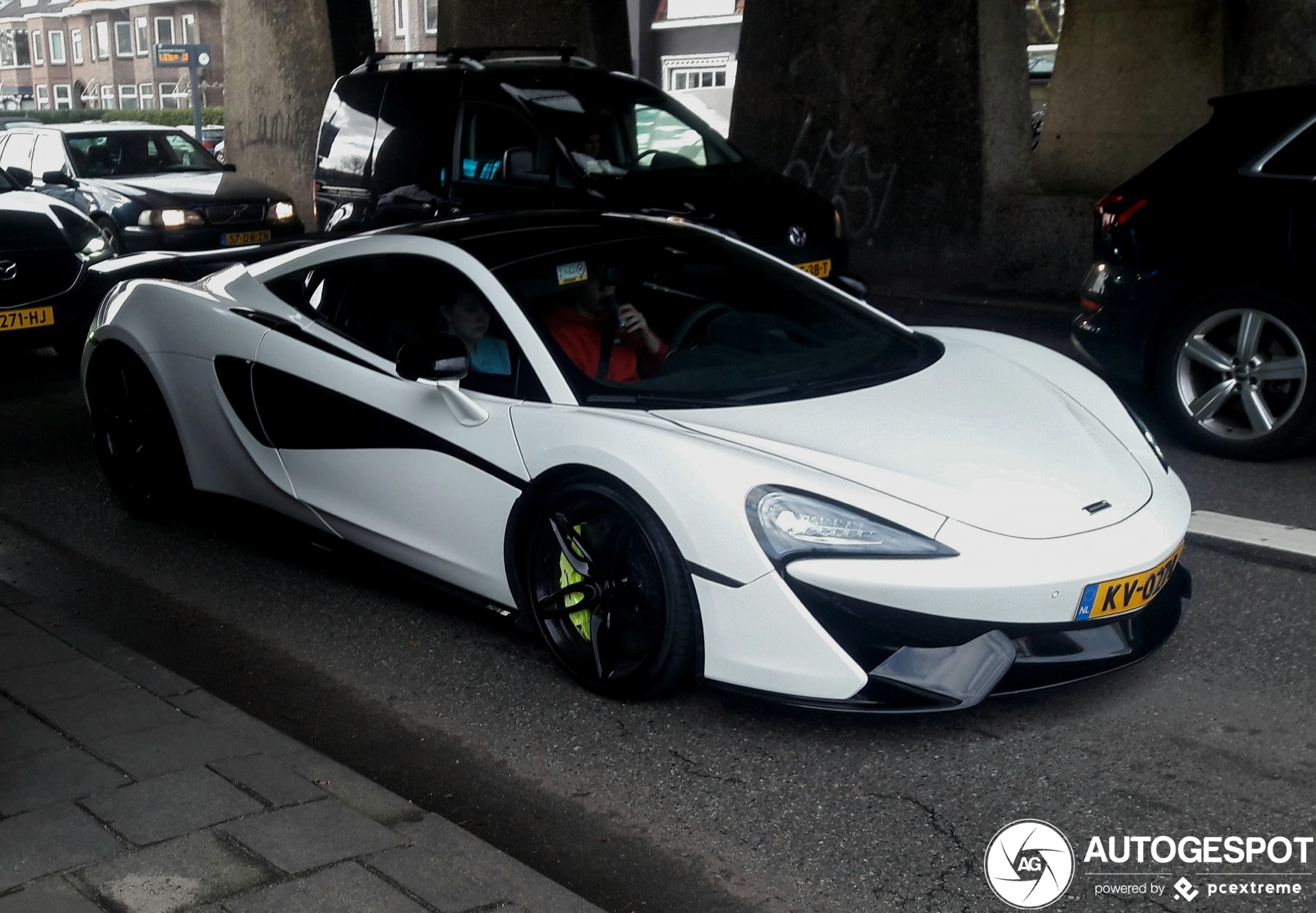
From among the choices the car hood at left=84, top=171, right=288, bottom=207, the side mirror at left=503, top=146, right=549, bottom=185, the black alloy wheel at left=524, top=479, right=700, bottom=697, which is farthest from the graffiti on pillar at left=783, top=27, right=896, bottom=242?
the black alloy wheel at left=524, top=479, right=700, bottom=697

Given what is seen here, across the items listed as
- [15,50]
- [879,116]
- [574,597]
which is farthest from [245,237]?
[15,50]

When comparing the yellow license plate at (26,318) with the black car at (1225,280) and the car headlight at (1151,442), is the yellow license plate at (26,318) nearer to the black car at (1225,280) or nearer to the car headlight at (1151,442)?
the black car at (1225,280)

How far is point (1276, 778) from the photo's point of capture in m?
3.47

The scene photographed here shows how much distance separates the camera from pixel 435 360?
419 centimetres

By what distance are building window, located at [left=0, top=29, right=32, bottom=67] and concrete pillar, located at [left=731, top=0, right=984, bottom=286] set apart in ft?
267

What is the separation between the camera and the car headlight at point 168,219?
12.9 metres

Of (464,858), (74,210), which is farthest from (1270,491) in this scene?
(74,210)

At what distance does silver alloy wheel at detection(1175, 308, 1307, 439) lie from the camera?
6.24 m

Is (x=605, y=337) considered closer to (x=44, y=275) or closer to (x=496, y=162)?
(x=496, y=162)

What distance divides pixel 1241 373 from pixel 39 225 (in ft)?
24.0

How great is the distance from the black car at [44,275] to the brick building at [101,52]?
6219 centimetres

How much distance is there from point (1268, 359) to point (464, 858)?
4756mm

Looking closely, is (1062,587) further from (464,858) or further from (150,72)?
(150,72)

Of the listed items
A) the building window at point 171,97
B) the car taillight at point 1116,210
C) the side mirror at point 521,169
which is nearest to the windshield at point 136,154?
the side mirror at point 521,169
